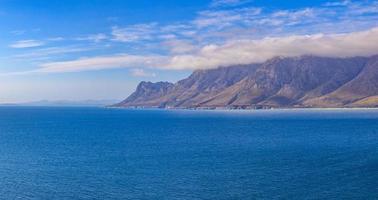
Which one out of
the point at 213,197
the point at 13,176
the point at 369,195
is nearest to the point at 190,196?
the point at 213,197

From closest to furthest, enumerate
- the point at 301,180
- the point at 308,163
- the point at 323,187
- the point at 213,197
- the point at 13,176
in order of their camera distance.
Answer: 1. the point at 213,197
2. the point at 323,187
3. the point at 301,180
4. the point at 13,176
5. the point at 308,163

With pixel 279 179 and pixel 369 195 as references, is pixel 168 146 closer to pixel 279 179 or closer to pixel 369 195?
pixel 279 179

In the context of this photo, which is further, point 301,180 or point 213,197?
point 301,180

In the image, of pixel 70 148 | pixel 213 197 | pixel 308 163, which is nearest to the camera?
pixel 213 197

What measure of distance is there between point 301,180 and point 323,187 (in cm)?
783

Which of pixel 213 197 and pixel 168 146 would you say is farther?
pixel 168 146

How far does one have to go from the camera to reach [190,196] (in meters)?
91.2

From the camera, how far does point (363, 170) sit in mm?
116562

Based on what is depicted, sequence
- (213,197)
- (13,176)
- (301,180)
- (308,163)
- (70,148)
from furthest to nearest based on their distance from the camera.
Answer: (70,148), (308,163), (13,176), (301,180), (213,197)

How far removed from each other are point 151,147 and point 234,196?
293 feet

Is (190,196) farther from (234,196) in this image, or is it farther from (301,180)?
(301,180)

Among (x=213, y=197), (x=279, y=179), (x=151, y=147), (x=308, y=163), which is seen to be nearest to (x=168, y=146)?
(x=151, y=147)

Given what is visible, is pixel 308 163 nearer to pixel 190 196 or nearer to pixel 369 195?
pixel 369 195

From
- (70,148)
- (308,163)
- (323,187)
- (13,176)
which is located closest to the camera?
(323,187)
